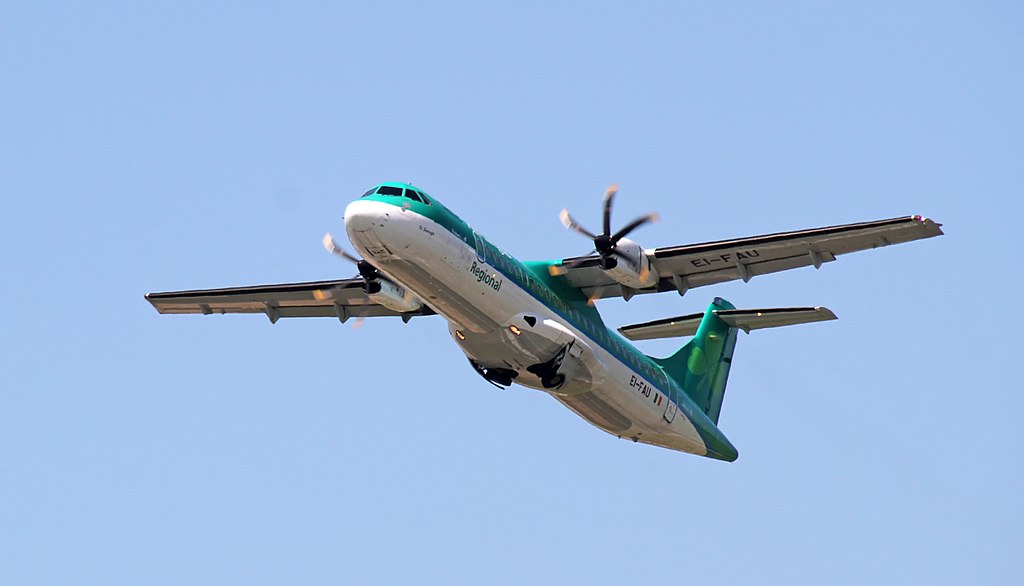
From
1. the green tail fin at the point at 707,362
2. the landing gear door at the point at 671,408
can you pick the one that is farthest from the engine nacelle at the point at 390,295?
the green tail fin at the point at 707,362

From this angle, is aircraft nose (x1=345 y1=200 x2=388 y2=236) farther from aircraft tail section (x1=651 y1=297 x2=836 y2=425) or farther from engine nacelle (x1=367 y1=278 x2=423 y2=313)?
aircraft tail section (x1=651 y1=297 x2=836 y2=425)

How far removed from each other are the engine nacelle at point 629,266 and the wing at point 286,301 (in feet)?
13.6

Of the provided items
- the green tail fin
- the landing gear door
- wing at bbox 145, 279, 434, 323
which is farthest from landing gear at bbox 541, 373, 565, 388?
the green tail fin

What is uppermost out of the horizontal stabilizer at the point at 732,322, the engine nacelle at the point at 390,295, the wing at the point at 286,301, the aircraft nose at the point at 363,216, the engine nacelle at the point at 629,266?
the horizontal stabilizer at the point at 732,322

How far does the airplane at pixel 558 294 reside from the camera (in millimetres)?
21469

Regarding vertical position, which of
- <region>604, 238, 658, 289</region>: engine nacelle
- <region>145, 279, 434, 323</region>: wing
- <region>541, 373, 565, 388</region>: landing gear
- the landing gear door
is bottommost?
<region>541, 373, 565, 388</region>: landing gear

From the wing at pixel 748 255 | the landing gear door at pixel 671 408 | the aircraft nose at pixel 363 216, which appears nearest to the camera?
the aircraft nose at pixel 363 216

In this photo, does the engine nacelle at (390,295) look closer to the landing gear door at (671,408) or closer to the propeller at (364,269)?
the propeller at (364,269)

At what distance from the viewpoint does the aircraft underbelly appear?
21172 mm

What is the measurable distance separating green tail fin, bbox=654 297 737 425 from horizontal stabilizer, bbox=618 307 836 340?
20 cm

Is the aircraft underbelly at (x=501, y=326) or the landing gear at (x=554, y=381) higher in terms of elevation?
the aircraft underbelly at (x=501, y=326)

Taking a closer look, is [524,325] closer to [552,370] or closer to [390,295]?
[552,370]

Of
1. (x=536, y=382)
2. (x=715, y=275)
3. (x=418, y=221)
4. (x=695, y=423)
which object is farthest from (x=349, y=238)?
(x=695, y=423)

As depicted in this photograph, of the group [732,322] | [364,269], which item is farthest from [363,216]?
[732,322]
